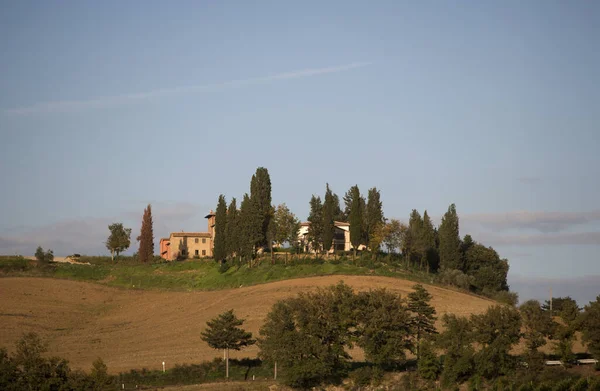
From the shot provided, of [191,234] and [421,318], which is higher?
[191,234]

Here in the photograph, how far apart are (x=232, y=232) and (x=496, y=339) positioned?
198 feet

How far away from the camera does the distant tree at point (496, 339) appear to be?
191ft

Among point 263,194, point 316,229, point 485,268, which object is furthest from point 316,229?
point 485,268

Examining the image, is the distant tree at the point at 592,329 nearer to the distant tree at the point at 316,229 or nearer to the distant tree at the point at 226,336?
the distant tree at the point at 226,336

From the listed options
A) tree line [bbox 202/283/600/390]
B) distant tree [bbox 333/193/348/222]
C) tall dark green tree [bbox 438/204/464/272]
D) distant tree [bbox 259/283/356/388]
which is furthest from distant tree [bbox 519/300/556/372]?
distant tree [bbox 333/193/348/222]

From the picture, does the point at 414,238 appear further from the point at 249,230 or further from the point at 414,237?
the point at 249,230

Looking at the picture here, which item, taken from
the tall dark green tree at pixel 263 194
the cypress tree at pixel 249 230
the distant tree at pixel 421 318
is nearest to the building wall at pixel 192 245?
the tall dark green tree at pixel 263 194

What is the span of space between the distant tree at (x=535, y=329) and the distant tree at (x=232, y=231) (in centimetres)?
5569

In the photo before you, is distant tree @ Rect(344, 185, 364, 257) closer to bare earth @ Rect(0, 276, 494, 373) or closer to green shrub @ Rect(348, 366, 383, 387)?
bare earth @ Rect(0, 276, 494, 373)

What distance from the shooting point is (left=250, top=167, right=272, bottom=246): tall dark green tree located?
4469 inches

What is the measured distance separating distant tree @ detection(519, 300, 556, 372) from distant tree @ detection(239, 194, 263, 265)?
51.6 metres

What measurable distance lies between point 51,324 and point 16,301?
11.4m

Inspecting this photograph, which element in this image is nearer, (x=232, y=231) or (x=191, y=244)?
(x=232, y=231)

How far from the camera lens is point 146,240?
5236 inches
